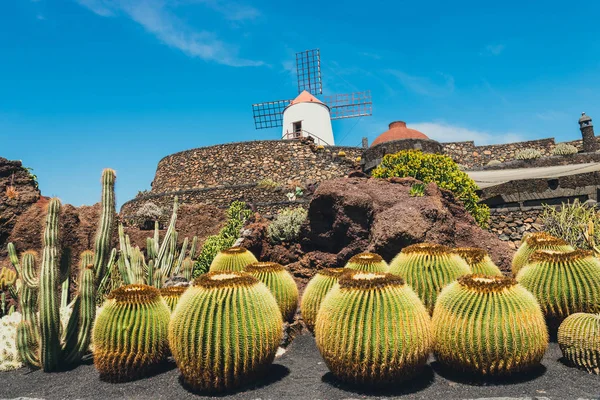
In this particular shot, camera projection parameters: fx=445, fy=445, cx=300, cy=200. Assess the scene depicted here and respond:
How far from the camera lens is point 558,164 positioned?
55.1 feet

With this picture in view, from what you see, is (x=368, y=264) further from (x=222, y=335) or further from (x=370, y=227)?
(x=222, y=335)

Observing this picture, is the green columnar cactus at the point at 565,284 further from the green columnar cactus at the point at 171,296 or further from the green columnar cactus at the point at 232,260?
the green columnar cactus at the point at 171,296

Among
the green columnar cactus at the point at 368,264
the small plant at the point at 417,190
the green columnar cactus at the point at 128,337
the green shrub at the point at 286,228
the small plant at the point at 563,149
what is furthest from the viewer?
the small plant at the point at 563,149

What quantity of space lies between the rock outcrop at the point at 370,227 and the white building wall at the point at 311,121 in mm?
22209

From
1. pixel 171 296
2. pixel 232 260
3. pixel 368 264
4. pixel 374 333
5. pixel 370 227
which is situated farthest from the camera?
pixel 370 227

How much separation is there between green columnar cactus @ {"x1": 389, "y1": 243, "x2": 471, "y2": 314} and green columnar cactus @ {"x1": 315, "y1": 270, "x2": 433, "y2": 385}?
110cm

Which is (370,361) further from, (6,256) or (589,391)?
(6,256)

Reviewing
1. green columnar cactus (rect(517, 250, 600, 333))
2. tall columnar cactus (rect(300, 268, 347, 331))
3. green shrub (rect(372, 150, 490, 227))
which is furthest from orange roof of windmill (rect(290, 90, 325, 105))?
green columnar cactus (rect(517, 250, 600, 333))

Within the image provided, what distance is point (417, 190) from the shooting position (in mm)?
8367

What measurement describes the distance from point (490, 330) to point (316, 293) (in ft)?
7.46

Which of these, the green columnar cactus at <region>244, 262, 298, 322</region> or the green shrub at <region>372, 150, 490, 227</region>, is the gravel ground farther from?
the green shrub at <region>372, 150, 490, 227</region>

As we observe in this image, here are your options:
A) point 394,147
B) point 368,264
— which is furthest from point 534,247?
point 394,147

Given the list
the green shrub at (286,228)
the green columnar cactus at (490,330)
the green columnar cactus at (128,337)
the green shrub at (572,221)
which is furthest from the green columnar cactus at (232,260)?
the green shrub at (572,221)

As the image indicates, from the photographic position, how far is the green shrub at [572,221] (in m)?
9.28
